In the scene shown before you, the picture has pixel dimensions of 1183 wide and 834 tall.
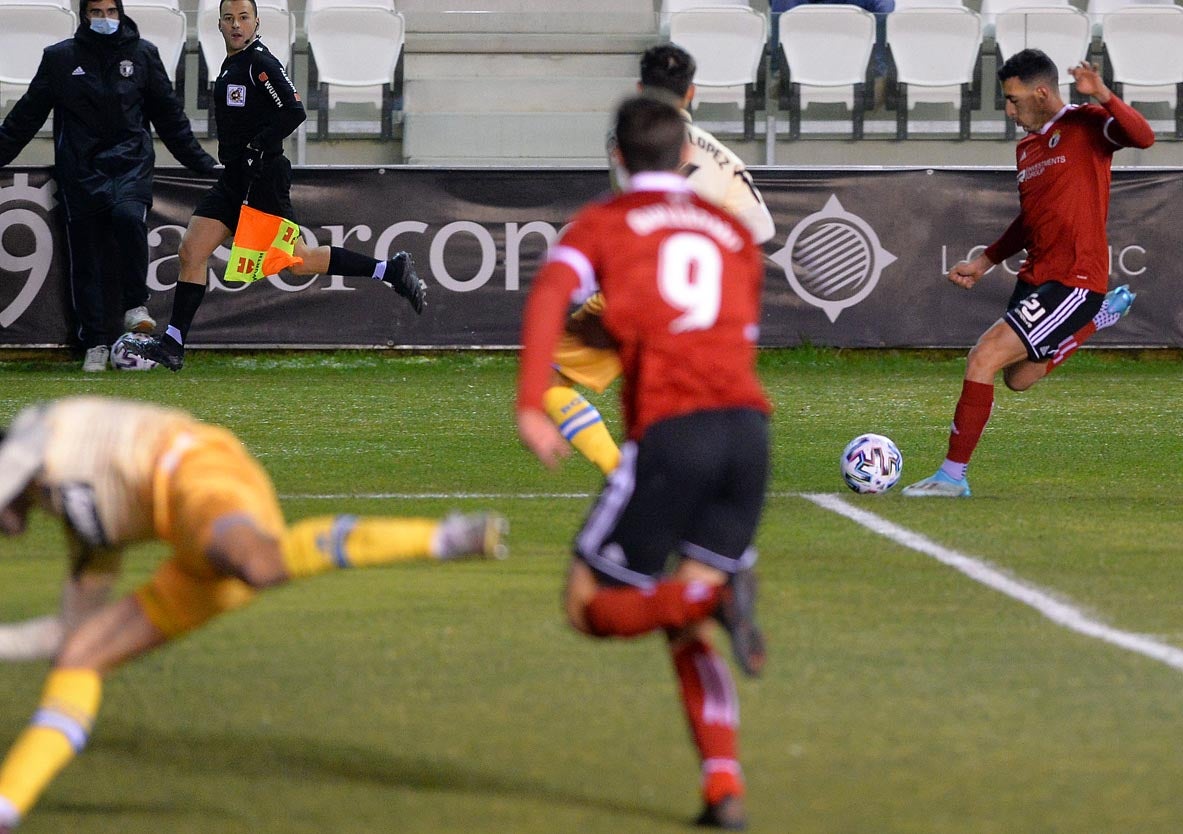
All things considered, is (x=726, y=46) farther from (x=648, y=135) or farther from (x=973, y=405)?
(x=648, y=135)

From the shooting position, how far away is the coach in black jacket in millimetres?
13562

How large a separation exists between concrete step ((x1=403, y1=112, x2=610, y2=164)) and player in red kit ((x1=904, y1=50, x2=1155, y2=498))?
9.52m

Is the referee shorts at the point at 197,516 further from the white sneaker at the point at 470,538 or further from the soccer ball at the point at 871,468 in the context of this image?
the soccer ball at the point at 871,468

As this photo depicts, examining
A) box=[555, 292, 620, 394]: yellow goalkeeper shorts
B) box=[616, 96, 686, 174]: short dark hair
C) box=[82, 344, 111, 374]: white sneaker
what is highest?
box=[616, 96, 686, 174]: short dark hair

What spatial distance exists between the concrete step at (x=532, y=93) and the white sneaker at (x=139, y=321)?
5311mm

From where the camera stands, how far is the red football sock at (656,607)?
3523 mm

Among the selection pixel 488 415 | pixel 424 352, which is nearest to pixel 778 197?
pixel 424 352

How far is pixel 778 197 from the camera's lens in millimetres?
14578

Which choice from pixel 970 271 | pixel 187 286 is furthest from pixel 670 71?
pixel 187 286

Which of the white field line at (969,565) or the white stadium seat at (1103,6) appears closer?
the white field line at (969,565)

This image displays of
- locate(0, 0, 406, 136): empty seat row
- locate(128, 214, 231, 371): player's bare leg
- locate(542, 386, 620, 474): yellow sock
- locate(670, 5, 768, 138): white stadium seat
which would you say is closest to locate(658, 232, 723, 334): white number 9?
locate(542, 386, 620, 474): yellow sock

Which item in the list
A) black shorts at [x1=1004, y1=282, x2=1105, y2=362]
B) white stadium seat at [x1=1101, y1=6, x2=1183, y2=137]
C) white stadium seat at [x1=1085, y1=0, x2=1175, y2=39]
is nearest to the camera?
black shorts at [x1=1004, y1=282, x2=1105, y2=362]

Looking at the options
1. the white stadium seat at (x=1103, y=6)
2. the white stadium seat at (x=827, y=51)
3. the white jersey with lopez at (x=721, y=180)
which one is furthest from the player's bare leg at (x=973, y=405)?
the white stadium seat at (x=1103, y=6)

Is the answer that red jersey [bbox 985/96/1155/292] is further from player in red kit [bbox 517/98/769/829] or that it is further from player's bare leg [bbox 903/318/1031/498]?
player in red kit [bbox 517/98/769/829]
